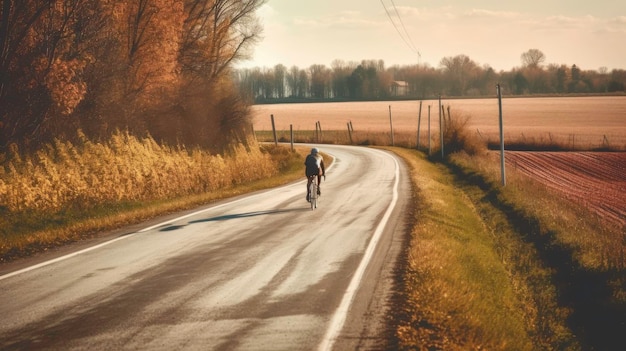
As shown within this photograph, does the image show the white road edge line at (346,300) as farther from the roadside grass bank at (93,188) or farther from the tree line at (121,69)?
the tree line at (121,69)

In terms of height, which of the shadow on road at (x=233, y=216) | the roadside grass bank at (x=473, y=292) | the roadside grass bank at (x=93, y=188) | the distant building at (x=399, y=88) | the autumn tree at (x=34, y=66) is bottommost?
the roadside grass bank at (x=473, y=292)

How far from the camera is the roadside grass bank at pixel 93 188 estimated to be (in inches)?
519

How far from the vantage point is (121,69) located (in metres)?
23.0

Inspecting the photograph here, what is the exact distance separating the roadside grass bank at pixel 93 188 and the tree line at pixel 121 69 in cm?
142

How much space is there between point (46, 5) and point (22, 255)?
9.05 metres

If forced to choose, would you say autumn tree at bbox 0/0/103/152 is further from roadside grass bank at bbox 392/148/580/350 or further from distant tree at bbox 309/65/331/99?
distant tree at bbox 309/65/331/99

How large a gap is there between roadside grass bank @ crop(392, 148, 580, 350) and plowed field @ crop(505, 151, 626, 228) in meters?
9.26

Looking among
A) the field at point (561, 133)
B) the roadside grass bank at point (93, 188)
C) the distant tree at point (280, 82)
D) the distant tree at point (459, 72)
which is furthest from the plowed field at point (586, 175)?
the distant tree at point (280, 82)

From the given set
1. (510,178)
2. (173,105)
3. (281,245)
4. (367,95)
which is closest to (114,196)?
(281,245)

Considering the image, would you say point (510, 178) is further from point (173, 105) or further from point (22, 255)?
point (22, 255)

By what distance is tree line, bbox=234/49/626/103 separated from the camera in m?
157

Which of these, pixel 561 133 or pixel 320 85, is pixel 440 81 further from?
pixel 561 133

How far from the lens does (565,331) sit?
9.39 m

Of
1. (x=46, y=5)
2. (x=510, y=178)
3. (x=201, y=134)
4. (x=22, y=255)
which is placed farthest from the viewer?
(x=201, y=134)
